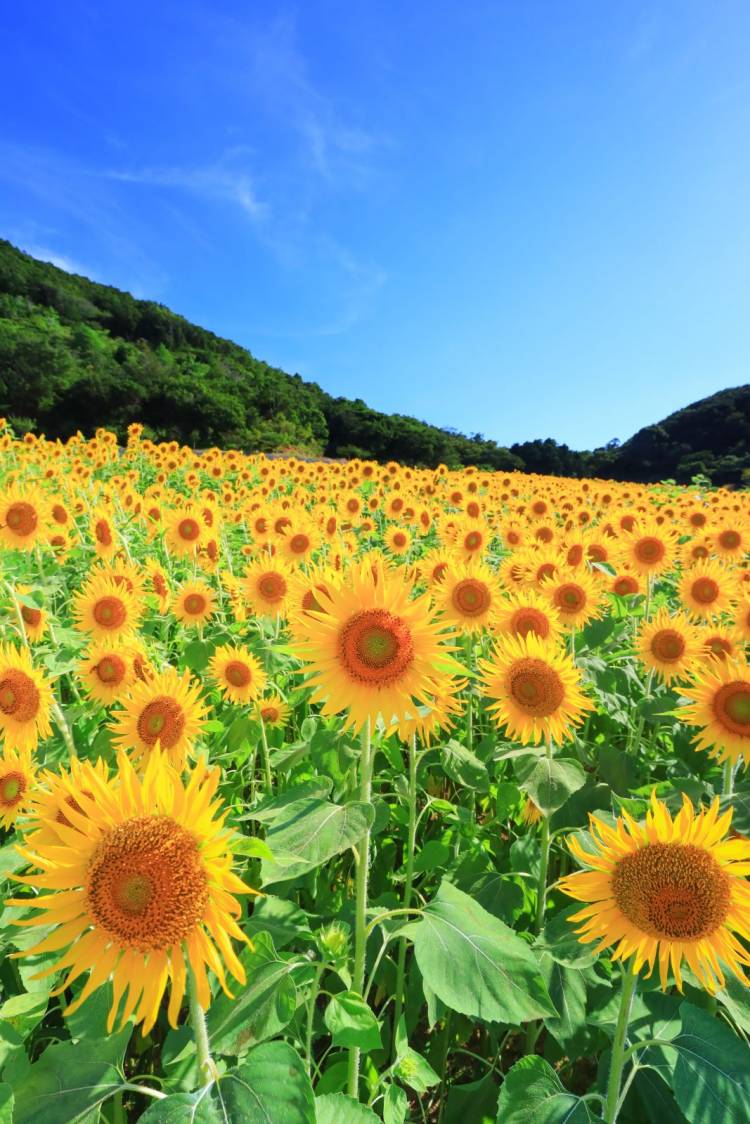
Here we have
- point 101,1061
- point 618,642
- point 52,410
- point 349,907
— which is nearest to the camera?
point 101,1061

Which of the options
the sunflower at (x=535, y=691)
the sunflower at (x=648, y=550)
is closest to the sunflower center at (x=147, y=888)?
the sunflower at (x=535, y=691)

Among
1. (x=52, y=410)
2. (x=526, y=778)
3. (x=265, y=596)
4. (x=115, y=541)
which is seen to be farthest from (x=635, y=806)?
(x=52, y=410)

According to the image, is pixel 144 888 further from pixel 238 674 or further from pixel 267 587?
pixel 267 587

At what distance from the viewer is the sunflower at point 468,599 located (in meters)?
3.65

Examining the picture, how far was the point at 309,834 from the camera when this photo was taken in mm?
1544

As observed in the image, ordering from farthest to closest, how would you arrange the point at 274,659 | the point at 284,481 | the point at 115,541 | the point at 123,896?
the point at 284,481 → the point at 115,541 → the point at 274,659 → the point at 123,896

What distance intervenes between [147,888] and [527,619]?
7.82 ft

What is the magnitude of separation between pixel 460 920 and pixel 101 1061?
989 mm

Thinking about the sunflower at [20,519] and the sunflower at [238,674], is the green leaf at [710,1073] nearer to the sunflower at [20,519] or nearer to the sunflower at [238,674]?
the sunflower at [238,674]

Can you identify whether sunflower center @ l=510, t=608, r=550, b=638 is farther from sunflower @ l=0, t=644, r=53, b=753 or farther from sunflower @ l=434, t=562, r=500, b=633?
sunflower @ l=0, t=644, r=53, b=753

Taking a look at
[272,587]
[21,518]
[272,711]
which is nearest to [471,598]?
[272,711]

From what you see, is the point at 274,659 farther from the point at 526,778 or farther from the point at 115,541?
the point at 115,541

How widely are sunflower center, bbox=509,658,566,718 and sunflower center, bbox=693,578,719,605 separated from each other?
2.88m

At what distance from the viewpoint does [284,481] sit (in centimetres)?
1406
